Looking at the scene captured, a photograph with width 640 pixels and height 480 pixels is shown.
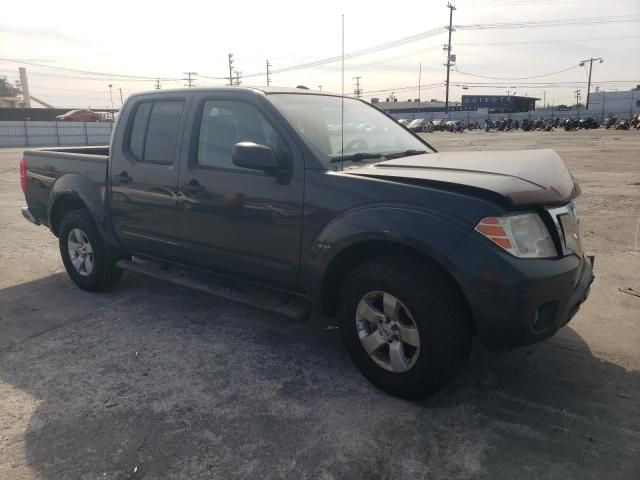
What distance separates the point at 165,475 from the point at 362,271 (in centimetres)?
149

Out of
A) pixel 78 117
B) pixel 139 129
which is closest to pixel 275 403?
pixel 139 129

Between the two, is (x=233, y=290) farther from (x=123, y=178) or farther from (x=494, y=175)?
(x=494, y=175)

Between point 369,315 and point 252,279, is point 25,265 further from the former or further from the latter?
point 369,315

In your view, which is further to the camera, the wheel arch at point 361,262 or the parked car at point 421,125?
the parked car at point 421,125

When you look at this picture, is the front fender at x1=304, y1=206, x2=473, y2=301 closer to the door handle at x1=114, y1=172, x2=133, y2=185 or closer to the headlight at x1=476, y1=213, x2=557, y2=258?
the headlight at x1=476, y1=213, x2=557, y2=258

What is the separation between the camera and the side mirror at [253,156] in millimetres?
3213

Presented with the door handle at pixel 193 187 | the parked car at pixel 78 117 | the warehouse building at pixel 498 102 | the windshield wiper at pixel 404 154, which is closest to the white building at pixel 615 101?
the warehouse building at pixel 498 102

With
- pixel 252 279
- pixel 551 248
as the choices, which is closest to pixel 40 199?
pixel 252 279

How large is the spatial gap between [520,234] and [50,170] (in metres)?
4.63

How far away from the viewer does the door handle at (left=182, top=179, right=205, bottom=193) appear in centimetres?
383

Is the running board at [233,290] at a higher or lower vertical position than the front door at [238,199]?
lower

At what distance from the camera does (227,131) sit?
3.82 meters

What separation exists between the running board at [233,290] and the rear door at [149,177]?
0.16 m

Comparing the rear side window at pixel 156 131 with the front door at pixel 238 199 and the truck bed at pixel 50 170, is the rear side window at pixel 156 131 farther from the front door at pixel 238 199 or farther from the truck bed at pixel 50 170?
the truck bed at pixel 50 170
